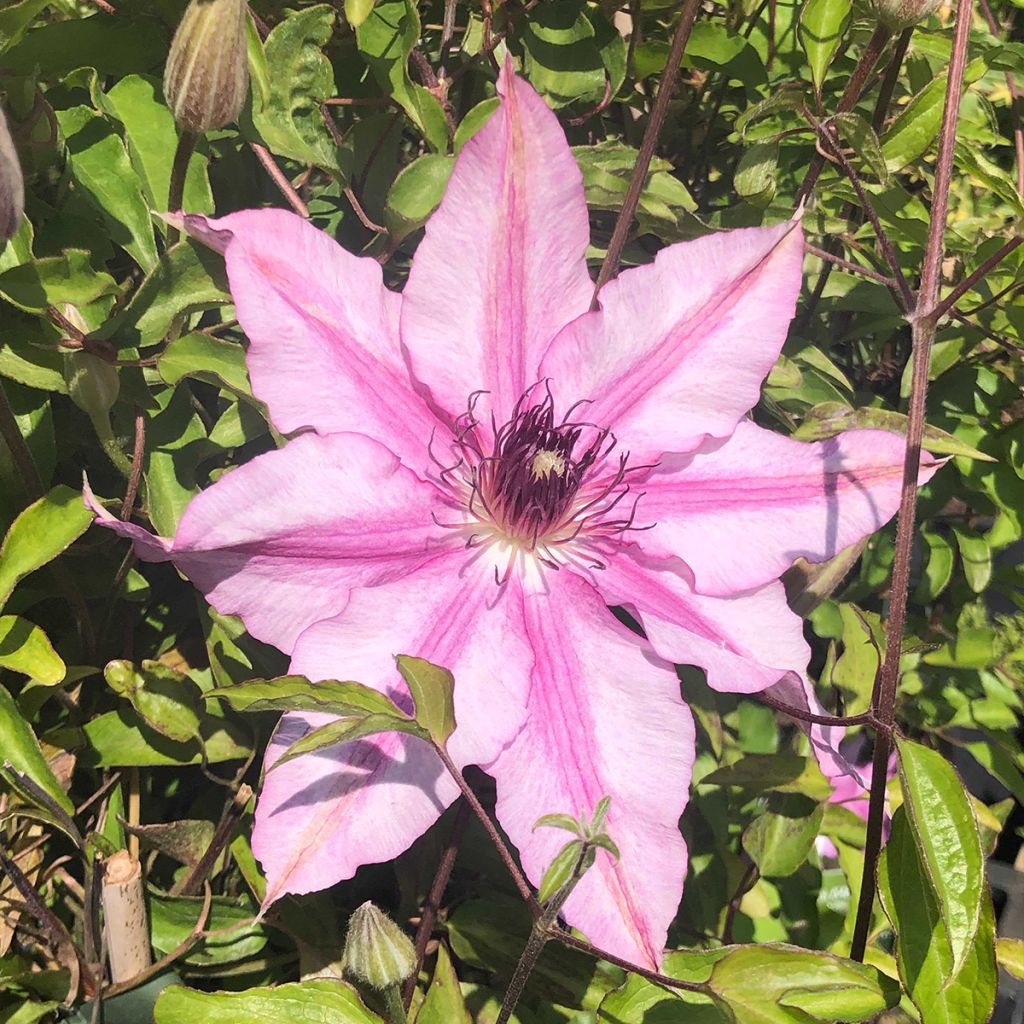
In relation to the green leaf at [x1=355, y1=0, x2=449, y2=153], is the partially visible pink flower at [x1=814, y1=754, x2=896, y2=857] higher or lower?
lower

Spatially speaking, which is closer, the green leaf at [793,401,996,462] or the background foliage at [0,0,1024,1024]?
the background foliage at [0,0,1024,1024]

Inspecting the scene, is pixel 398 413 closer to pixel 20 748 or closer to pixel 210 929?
pixel 20 748

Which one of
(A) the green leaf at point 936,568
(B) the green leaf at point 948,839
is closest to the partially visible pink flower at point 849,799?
(A) the green leaf at point 936,568

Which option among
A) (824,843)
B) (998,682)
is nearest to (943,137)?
(998,682)

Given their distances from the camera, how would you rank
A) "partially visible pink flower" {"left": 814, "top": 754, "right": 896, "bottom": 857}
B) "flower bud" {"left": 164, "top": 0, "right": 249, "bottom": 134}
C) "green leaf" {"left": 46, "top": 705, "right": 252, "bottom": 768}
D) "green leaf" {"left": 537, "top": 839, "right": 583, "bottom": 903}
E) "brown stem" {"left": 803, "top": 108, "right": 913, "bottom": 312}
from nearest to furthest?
"green leaf" {"left": 537, "top": 839, "right": 583, "bottom": 903} → "flower bud" {"left": 164, "top": 0, "right": 249, "bottom": 134} → "brown stem" {"left": 803, "top": 108, "right": 913, "bottom": 312} → "green leaf" {"left": 46, "top": 705, "right": 252, "bottom": 768} → "partially visible pink flower" {"left": 814, "top": 754, "right": 896, "bottom": 857}

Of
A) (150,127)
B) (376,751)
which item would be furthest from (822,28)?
(376,751)

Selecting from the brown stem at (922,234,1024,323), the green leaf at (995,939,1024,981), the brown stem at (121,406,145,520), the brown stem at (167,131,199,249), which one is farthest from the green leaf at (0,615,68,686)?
the green leaf at (995,939,1024,981)

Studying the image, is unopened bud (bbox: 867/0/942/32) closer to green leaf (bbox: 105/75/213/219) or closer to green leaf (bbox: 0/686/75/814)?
green leaf (bbox: 105/75/213/219)
